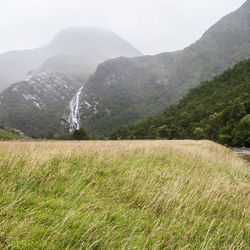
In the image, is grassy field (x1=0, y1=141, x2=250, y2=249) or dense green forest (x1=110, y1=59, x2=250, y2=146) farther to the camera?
dense green forest (x1=110, y1=59, x2=250, y2=146)

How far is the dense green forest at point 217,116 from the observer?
50594mm

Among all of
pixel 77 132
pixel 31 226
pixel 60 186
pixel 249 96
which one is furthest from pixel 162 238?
pixel 77 132

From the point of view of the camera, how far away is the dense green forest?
Result: 50.6 metres

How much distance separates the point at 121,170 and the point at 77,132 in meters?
80.8

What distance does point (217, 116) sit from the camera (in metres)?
60.9

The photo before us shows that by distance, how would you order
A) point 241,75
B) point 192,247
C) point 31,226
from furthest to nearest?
1. point 241,75
2. point 192,247
3. point 31,226

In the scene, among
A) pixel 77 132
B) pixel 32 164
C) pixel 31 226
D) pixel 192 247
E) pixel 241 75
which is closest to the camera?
pixel 31 226

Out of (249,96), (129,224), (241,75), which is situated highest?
(241,75)

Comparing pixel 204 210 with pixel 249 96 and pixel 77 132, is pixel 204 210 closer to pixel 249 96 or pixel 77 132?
pixel 249 96

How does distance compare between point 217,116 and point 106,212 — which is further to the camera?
point 217,116

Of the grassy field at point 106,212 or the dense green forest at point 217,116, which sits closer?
the grassy field at point 106,212

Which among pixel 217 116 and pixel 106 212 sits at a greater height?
pixel 106 212

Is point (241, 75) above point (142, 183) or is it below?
above

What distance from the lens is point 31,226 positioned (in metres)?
1.95
